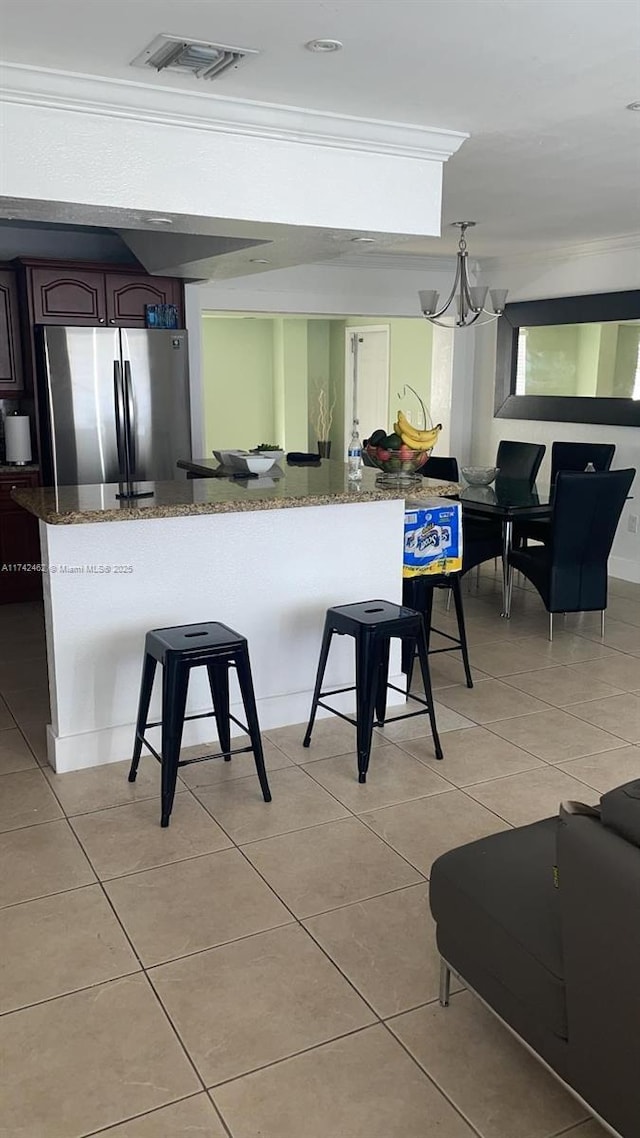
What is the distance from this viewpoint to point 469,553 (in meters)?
5.57

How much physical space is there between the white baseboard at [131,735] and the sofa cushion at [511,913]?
1.77 meters

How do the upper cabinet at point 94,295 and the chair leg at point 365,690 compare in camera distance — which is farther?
the upper cabinet at point 94,295

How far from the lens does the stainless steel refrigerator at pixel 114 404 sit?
5.48 m

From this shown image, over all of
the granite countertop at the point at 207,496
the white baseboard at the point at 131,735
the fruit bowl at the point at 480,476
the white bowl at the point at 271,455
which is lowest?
the white baseboard at the point at 131,735

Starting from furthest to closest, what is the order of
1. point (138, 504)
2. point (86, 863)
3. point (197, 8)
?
point (138, 504)
point (86, 863)
point (197, 8)

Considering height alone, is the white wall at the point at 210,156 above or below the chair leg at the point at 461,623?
above

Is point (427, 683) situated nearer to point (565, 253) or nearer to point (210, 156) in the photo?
point (210, 156)

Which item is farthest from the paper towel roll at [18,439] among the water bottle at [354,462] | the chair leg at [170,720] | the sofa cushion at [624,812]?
the sofa cushion at [624,812]

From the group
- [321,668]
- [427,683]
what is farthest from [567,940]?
[321,668]

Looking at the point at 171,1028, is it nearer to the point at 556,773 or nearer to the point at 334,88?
the point at 556,773

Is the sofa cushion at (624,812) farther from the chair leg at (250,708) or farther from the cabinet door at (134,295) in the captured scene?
the cabinet door at (134,295)

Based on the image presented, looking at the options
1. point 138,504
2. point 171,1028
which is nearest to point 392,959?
point 171,1028

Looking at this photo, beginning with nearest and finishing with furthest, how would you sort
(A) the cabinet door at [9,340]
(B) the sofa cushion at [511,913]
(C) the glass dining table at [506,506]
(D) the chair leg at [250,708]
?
1. (B) the sofa cushion at [511,913]
2. (D) the chair leg at [250,708]
3. (C) the glass dining table at [506,506]
4. (A) the cabinet door at [9,340]

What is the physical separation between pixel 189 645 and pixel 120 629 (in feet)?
1.84
